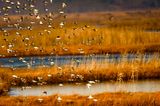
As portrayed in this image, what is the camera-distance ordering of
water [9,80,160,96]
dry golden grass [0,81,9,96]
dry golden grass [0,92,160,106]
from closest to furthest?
1. dry golden grass [0,92,160,106]
2. dry golden grass [0,81,9,96]
3. water [9,80,160,96]

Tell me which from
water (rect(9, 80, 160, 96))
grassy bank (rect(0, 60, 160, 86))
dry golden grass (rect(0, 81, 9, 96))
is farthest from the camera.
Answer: grassy bank (rect(0, 60, 160, 86))

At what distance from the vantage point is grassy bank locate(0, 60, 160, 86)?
3094 centimetres

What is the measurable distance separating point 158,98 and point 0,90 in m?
7.36

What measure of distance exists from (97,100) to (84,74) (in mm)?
8923

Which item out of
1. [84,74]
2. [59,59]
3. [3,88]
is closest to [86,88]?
[84,74]

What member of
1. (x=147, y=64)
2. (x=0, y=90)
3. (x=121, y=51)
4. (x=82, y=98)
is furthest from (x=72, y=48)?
(x=82, y=98)

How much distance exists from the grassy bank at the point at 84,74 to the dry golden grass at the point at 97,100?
7.03m

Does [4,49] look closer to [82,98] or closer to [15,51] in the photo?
[15,51]

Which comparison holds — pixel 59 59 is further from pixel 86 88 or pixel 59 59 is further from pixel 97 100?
pixel 97 100

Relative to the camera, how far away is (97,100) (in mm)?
22453

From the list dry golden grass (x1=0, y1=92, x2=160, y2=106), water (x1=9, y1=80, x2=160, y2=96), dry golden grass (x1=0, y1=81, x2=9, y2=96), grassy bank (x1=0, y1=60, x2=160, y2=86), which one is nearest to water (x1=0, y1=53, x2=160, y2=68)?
grassy bank (x1=0, y1=60, x2=160, y2=86)

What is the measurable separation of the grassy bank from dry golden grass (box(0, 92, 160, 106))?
277 inches

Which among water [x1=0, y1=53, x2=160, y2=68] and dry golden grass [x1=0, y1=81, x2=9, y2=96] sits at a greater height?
dry golden grass [x1=0, y1=81, x2=9, y2=96]

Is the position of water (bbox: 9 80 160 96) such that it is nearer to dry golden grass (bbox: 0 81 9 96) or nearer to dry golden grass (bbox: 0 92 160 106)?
dry golden grass (bbox: 0 81 9 96)
